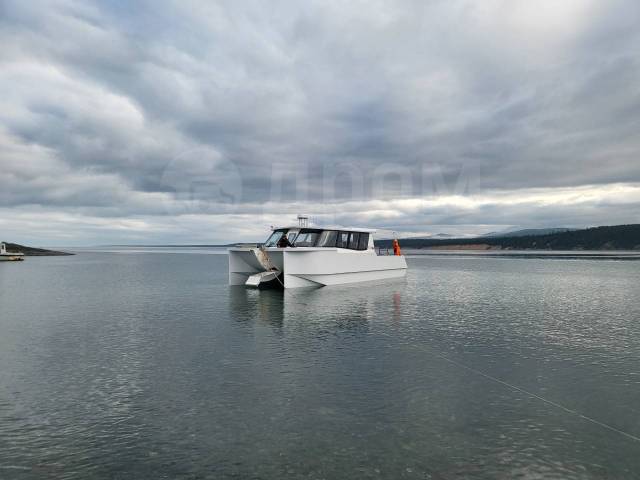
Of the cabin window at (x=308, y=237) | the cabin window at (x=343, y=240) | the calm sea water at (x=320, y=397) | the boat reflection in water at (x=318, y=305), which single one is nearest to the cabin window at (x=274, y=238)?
the cabin window at (x=308, y=237)

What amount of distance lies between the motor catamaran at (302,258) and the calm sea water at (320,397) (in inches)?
432

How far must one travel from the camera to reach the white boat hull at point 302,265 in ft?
103

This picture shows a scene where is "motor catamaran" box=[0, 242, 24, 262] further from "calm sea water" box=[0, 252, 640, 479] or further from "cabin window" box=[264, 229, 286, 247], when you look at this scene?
"calm sea water" box=[0, 252, 640, 479]

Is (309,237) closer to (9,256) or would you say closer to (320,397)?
(320,397)

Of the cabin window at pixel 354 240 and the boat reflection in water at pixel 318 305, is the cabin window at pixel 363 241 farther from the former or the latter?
the boat reflection in water at pixel 318 305

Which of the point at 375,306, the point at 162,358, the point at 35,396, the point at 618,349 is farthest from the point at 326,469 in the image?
the point at 375,306

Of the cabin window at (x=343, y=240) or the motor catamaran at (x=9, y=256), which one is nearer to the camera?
the cabin window at (x=343, y=240)

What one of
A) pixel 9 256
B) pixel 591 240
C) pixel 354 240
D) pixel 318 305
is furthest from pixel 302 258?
pixel 591 240

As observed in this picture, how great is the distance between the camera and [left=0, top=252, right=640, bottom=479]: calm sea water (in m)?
6.80

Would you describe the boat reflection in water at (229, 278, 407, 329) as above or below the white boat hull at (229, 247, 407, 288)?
below

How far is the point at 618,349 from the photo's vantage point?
552 inches

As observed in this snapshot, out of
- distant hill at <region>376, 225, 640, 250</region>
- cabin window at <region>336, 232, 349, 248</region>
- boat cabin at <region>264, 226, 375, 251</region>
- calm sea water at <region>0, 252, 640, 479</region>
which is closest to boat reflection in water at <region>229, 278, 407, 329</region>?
calm sea water at <region>0, 252, 640, 479</region>

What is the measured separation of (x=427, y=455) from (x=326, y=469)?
1.69 meters

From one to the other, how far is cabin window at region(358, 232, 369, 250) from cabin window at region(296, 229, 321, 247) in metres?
6.07
